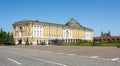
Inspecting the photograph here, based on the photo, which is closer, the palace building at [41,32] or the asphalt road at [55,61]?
the asphalt road at [55,61]

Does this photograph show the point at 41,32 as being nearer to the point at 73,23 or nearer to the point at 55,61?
the point at 73,23

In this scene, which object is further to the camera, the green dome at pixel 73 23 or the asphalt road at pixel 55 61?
the green dome at pixel 73 23

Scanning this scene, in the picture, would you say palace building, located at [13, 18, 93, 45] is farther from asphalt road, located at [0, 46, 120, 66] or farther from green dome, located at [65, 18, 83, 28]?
asphalt road, located at [0, 46, 120, 66]

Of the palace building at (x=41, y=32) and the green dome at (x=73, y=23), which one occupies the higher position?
the green dome at (x=73, y=23)

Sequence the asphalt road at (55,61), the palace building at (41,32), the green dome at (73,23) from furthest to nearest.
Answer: the green dome at (73,23)
the palace building at (41,32)
the asphalt road at (55,61)

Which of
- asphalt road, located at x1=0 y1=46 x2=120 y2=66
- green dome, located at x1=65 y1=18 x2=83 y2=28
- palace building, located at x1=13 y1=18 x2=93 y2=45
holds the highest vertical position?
green dome, located at x1=65 y1=18 x2=83 y2=28

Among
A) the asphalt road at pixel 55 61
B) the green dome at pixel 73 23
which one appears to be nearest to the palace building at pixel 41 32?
the green dome at pixel 73 23

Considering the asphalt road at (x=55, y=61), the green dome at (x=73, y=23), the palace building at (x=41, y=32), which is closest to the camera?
the asphalt road at (x=55, y=61)

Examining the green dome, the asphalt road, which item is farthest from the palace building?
the asphalt road

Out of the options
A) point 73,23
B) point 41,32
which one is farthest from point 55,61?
point 73,23

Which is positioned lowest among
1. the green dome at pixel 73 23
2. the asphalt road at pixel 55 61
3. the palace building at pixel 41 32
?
the asphalt road at pixel 55 61

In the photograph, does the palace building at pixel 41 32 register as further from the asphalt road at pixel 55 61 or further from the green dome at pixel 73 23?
Answer: the asphalt road at pixel 55 61

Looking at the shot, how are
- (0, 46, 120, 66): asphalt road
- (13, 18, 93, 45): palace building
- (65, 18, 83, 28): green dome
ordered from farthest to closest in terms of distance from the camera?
1. (65, 18, 83, 28): green dome
2. (13, 18, 93, 45): palace building
3. (0, 46, 120, 66): asphalt road

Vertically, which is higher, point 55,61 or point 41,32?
point 41,32
